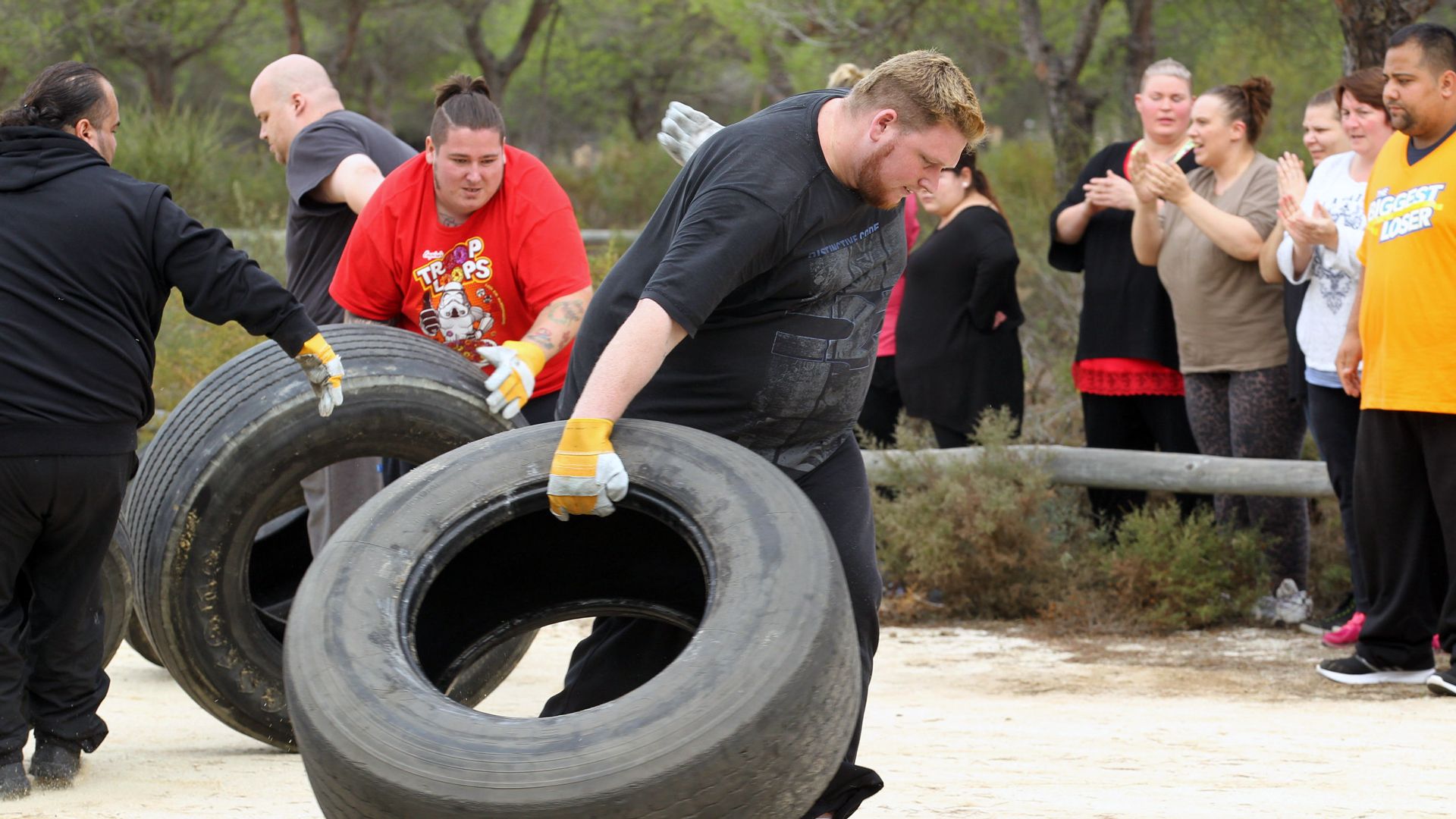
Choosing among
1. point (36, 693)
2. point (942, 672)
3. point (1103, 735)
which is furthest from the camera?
point (942, 672)

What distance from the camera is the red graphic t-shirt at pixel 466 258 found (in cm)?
495

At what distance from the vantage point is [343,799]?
282 centimetres

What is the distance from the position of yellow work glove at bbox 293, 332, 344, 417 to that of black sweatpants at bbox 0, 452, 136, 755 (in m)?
0.57

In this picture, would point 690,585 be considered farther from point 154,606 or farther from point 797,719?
point 154,606

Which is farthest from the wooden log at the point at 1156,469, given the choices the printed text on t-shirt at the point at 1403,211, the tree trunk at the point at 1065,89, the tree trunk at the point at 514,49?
the tree trunk at the point at 514,49

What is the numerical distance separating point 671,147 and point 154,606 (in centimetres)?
210

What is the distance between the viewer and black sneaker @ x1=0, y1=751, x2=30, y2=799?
416cm

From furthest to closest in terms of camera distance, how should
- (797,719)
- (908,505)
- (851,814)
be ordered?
(908,505) < (851,814) < (797,719)

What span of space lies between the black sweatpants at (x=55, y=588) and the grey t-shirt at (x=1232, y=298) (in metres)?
4.31

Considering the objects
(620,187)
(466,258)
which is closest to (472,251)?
(466,258)

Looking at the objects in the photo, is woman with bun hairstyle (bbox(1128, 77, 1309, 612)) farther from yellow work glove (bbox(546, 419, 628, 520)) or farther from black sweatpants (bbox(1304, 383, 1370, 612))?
yellow work glove (bbox(546, 419, 628, 520))

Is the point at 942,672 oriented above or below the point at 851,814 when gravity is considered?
below

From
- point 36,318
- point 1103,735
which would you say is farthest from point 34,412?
point 1103,735

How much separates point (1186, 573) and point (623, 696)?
4208mm
